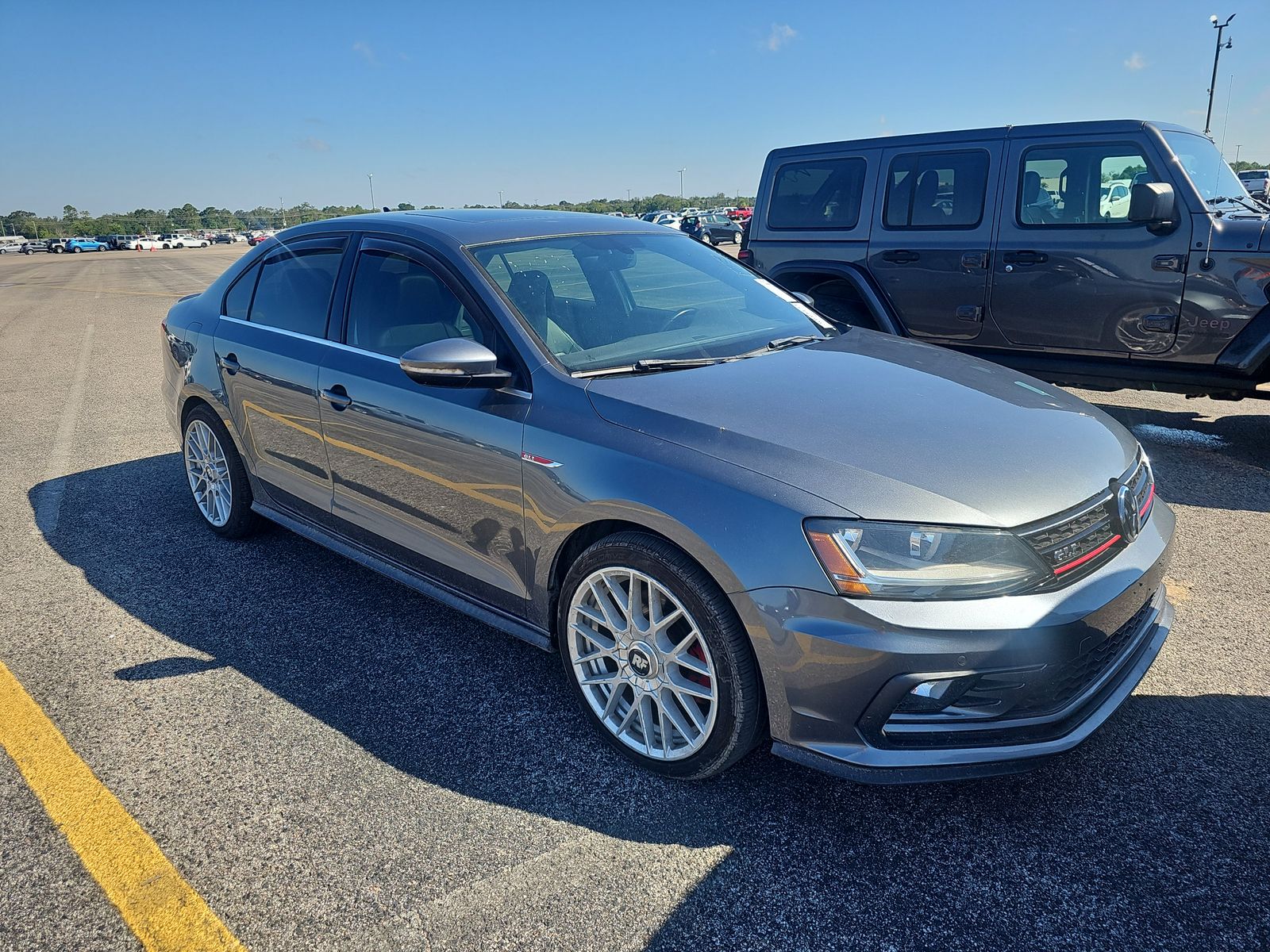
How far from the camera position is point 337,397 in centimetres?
370

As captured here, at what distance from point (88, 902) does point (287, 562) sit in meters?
2.35

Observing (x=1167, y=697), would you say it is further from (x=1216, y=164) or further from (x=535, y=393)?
(x=1216, y=164)

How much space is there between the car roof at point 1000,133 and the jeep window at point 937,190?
4.3 inches

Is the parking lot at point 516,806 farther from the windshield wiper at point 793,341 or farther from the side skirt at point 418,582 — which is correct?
the windshield wiper at point 793,341

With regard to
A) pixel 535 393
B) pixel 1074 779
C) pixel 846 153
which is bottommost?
pixel 1074 779

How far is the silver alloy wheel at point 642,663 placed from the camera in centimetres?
266

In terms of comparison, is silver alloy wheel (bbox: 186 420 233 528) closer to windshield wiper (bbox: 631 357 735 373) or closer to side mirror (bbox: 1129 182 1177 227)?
windshield wiper (bbox: 631 357 735 373)

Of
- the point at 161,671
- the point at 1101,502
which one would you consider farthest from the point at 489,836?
the point at 1101,502

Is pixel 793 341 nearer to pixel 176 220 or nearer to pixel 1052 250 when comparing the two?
pixel 1052 250

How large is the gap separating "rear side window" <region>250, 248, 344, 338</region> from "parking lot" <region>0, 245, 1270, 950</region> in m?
1.24

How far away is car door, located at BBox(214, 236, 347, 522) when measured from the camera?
3928mm

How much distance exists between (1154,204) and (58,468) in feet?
25.1

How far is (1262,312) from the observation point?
5648 millimetres

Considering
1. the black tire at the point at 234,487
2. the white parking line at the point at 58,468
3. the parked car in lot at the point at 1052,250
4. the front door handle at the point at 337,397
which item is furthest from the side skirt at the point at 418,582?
the parked car in lot at the point at 1052,250
